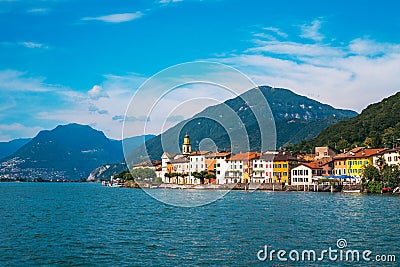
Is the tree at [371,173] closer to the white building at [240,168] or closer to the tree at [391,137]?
the tree at [391,137]

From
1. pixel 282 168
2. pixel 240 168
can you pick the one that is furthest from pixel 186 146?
pixel 282 168

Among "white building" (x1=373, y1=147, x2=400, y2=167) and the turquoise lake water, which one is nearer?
the turquoise lake water

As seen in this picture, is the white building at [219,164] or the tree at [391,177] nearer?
the tree at [391,177]

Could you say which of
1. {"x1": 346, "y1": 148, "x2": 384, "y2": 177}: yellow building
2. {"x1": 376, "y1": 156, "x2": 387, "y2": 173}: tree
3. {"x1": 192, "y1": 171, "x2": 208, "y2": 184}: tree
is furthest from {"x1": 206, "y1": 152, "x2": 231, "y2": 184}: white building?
{"x1": 376, "y1": 156, "x2": 387, "y2": 173}: tree

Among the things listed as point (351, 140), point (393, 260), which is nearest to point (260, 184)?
point (351, 140)

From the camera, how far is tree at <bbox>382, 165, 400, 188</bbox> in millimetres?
71625

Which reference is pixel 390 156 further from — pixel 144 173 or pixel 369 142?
pixel 144 173

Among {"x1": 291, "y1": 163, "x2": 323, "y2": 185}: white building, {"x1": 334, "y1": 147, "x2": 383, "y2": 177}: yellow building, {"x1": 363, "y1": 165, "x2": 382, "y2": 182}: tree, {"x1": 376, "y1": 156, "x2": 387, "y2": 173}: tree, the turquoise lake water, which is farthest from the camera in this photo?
{"x1": 291, "y1": 163, "x2": 323, "y2": 185}: white building

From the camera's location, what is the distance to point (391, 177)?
7169 centimetres

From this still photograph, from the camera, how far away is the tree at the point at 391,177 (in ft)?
235

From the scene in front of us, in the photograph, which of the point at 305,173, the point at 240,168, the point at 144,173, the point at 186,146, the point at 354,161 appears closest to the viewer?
the point at 354,161

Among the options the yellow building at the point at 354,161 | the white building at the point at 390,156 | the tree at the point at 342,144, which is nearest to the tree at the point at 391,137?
the yellow building at the point at 354,161

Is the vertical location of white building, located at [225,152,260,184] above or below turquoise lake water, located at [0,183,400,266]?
above

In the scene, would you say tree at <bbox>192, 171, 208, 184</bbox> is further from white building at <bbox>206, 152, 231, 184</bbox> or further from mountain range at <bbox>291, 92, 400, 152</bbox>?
mountain range at <bbox>291, 92, 400, 152</bbox>
